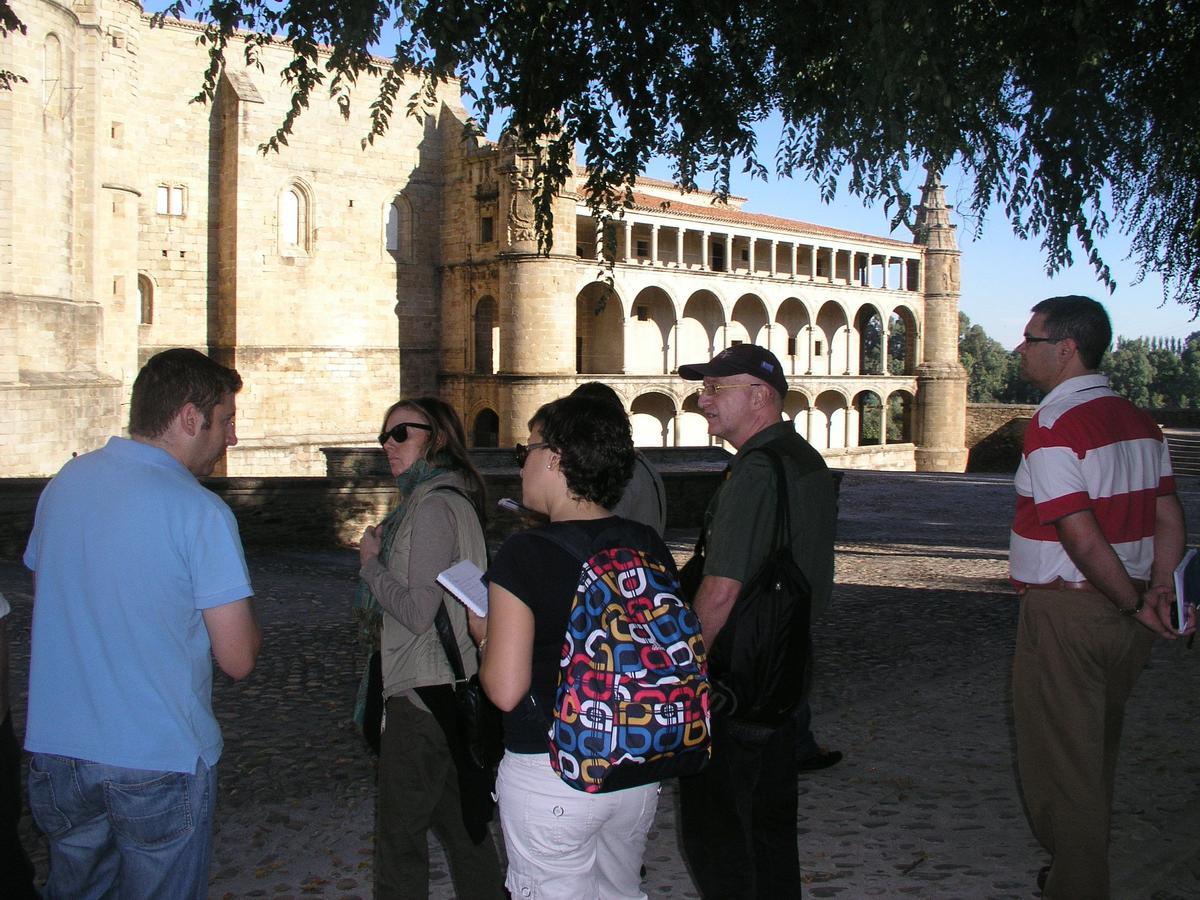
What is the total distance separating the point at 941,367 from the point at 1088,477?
41.9m

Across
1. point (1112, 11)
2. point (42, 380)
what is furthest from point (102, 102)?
point (1112, 11)

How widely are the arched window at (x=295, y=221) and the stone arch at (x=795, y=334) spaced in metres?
19.7

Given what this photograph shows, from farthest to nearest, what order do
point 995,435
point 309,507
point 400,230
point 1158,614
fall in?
point 995,435 → point 400,230 → point 309,507 → point 1158,614

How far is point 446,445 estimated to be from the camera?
3.00 m

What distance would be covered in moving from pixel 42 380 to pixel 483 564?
62.4 feet

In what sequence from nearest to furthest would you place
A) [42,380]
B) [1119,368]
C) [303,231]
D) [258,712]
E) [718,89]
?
1. [258,712]
2. [718,89]
3. [42,380]
4. [303,231]
5. [1119,368]

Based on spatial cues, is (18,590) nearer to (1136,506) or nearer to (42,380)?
(1136,506)

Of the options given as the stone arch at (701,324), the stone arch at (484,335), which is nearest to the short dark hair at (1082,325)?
the stone arch at (484,335)

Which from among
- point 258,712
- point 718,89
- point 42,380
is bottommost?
point 258,712

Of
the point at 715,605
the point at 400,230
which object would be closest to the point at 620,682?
the point at 715,605

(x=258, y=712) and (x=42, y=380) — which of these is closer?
(x=258, y=712)

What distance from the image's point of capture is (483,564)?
2836 millimetres

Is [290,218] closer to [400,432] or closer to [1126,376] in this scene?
[400,432]

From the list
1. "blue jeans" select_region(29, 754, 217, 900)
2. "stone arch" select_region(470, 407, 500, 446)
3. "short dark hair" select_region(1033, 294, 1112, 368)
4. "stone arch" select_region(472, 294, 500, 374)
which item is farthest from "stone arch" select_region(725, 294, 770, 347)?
"blue jeans" select_region(29, 754, 217, 900)
